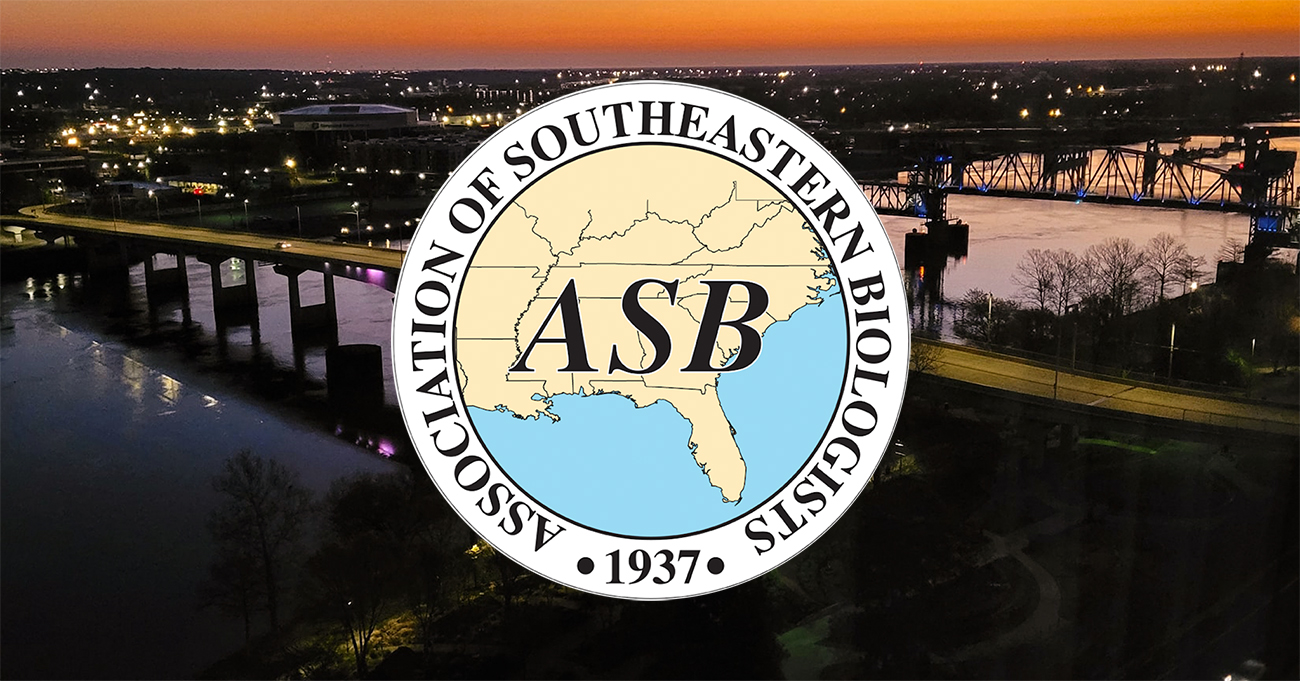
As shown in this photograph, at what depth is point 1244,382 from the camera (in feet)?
18.0

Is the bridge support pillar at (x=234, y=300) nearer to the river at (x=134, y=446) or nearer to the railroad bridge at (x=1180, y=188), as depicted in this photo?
the river at (x=134, y=446)

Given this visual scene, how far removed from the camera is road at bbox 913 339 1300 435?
4590mm

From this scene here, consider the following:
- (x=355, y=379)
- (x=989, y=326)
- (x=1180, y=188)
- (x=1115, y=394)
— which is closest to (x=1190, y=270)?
(x=989, y=326)

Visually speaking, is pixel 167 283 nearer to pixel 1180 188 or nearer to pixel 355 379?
pixel 355 379

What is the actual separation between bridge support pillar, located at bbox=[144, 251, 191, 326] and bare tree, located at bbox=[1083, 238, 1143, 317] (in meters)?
7.68

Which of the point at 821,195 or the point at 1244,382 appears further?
the point at 1244,382

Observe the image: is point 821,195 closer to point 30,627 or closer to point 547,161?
point 547,161

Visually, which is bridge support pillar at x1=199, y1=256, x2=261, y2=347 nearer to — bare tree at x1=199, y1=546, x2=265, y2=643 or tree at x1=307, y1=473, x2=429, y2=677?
tree at x1=307, y1=473, x2=429, y2=677

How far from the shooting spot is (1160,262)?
28.7 ft

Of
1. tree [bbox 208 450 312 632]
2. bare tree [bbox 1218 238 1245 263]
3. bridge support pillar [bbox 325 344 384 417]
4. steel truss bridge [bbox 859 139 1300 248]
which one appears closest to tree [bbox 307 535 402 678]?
tree [bbox 208 450 312 632]

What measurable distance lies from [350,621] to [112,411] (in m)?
3.49

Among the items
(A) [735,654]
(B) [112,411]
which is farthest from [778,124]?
(B) [112,411]

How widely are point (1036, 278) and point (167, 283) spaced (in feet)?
25.4

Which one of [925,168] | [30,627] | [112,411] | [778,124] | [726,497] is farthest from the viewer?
[925,168]
